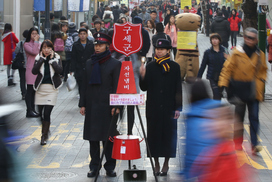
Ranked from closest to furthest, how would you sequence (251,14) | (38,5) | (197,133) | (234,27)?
(197,133), (251,14), (38,5), (234,27)

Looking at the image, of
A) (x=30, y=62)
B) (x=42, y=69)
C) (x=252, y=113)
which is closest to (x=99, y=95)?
(x=42, y=69)

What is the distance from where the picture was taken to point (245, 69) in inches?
274

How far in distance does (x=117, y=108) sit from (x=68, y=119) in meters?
3.94

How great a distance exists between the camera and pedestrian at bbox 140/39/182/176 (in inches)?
249

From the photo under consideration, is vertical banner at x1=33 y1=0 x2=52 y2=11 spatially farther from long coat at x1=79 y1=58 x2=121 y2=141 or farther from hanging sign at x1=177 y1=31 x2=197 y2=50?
long coat at x1=79 y1=58 x2=121 y2=141

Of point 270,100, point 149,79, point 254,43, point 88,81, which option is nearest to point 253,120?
point 254,43

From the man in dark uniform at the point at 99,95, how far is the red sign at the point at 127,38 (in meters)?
0.14

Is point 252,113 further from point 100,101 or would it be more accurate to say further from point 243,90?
point 100,101

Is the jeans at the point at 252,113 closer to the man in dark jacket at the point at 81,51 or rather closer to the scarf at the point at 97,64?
the scarf at the point at 97,64

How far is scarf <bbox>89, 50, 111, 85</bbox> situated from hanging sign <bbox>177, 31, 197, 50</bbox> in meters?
5.71

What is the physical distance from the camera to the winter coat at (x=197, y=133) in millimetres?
3773

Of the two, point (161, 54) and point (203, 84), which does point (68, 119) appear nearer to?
point (161, 54)

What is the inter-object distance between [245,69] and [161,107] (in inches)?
58.0

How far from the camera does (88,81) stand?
6.32m
